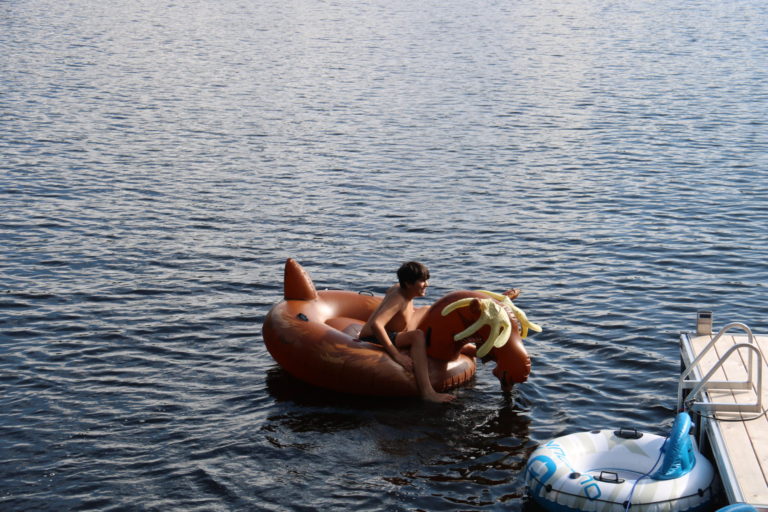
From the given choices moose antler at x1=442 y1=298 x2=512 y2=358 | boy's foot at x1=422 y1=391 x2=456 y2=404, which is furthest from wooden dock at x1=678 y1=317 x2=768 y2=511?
boy's foot at x1=422 y1=391 x2=456 y2=404

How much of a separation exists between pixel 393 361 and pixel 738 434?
334 cm

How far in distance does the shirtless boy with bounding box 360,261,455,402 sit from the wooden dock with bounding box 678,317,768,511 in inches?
94.5

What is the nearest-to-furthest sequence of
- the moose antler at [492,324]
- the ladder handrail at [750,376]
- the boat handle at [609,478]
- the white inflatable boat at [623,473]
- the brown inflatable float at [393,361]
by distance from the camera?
the white inflatable boat at [623,473] → the boat handle at [609,478] → the ladder handrail at [750,376] → the moose antler at [492,324] → the brown inflatable float at [393,361]

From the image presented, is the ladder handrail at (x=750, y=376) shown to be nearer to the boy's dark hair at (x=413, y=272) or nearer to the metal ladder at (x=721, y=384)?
the metal ladder at (x=721, y=384)

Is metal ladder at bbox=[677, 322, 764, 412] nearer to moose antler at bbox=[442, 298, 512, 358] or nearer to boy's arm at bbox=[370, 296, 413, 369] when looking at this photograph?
moose antler at bbox=[442, 298, 512, 358]

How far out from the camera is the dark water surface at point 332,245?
8.56m

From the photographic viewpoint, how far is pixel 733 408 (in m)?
7.79

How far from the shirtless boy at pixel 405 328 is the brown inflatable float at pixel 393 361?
92 millimetres

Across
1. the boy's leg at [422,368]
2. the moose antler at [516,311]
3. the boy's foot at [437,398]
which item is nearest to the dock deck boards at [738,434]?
the moose antler at [516,311]

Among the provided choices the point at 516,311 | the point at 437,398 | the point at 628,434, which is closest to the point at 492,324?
the point at 516,311

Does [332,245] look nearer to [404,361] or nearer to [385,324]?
[385,324]

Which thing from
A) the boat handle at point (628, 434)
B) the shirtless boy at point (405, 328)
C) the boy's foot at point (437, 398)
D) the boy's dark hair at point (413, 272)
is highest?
the boy's dark hair at point (413, 272)

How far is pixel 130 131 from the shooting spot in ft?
70.9

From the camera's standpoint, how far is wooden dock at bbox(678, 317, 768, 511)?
683 cm
